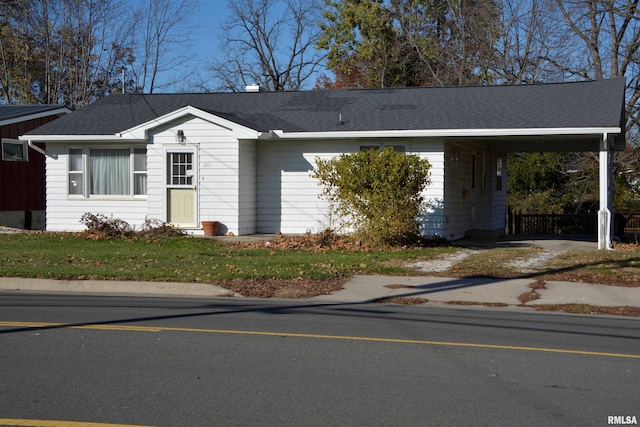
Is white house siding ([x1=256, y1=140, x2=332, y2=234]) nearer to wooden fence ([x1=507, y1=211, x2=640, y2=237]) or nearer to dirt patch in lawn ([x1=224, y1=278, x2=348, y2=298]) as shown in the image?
dirt patch in lawn ([x1=224, y1=278, x2=348, y2=298])

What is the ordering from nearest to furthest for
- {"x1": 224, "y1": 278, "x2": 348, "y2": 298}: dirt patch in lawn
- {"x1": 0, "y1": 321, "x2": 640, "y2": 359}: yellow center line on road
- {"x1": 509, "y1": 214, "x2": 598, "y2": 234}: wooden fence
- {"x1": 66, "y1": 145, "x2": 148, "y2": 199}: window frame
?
{"x1": 0, "y1": 321, "x2": 640, "y2": 359}: yellow center line on road < {"x1": 224, "y1": 278, "x2": 348, "y2": 298}: dirt patch in lawn < {"x1": 66, "y1": 145, "x2": 148, "y2": 199}: window frame < {"x1": 509, "y1": 214, "x2": 598, "y2": 234}: wooden fence

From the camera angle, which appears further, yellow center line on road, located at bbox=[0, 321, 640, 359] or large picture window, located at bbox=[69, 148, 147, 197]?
large picture window, located at bbox=[69, 148, 147, 197]

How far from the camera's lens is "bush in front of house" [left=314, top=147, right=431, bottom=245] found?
1811cm

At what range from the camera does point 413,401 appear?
6344 mm

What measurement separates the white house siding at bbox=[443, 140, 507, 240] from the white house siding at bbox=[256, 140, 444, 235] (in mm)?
2212

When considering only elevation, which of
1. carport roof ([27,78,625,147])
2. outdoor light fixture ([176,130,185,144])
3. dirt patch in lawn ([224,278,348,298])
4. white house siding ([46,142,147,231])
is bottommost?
dirt patch in lawn ([224,278,348,298])

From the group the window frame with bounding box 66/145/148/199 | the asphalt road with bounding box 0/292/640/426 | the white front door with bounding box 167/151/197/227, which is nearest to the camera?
the asphalt road with bounding box 0/292/640/426

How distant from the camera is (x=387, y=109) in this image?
22578mm

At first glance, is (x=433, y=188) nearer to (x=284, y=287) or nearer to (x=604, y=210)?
(x=604, y=210)

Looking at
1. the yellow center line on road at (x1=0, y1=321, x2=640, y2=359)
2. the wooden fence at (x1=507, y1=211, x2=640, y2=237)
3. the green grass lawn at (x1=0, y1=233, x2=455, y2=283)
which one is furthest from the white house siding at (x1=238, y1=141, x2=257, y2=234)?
the wooden fence at (x1=507, y1=211, x2=640, y2=237)

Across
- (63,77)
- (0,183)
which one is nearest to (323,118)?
(0,183)

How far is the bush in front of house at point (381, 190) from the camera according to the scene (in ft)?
59.4

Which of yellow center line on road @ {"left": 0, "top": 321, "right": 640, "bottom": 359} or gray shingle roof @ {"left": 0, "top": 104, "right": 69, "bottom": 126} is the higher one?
gray shingle roof @ {"left": 0, "top": 104, "right": 69, "bottom": 126}

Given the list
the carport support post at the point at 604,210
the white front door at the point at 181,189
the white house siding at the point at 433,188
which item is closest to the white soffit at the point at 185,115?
the white front door at the point at 181,189
